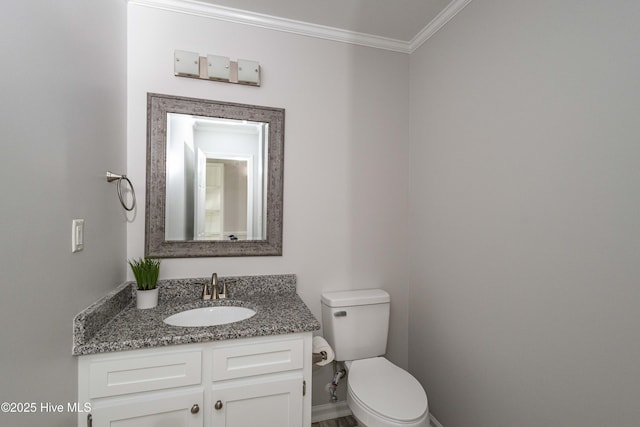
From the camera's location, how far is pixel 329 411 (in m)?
1.85

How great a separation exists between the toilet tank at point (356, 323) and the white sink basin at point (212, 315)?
19.3 inches

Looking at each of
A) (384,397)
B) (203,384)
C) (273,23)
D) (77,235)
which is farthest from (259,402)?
(273,23)

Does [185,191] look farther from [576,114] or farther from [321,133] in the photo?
[576,114]

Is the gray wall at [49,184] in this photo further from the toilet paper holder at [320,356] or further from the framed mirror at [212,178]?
the toilet paper holder at [320,356]

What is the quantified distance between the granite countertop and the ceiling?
4.98 feet

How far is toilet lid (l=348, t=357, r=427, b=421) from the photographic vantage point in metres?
1.27

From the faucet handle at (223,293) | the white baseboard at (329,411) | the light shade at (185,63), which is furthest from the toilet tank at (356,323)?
the light shade at (185,63)

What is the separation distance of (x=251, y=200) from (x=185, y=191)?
358 mm

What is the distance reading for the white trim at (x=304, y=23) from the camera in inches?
62.2

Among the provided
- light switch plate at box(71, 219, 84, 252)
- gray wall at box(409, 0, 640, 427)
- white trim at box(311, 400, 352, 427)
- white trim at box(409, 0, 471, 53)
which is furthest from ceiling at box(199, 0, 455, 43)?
white trim at box(311, 400, 352, 427)

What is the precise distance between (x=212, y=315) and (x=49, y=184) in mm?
911

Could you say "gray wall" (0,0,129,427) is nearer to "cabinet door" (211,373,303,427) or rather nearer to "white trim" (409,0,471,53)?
"cabinet door" (211,373,303,427)

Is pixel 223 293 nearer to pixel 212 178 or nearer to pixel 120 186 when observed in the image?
pixel 212 178

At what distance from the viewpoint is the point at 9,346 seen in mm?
733
